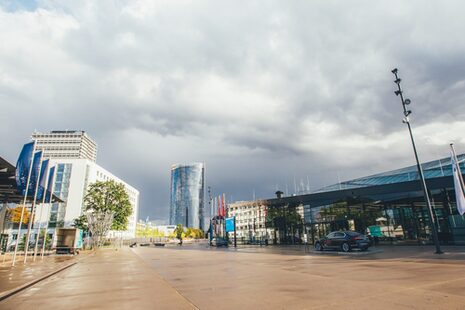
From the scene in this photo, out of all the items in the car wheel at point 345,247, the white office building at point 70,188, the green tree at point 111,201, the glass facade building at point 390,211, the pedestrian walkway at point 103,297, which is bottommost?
the pedestrian walkway at point 103,297

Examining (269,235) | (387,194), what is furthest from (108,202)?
(387,194)

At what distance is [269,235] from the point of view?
139 ft

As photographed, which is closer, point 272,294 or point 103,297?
point 272,294

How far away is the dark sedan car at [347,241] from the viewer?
2064cm

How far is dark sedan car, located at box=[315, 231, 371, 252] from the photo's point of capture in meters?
20.6

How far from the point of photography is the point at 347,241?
20984 millimetres

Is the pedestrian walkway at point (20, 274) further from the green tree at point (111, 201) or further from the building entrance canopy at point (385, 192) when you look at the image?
the green tree at point (111, 201)

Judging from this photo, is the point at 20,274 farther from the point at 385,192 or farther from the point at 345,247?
the point at 385,192

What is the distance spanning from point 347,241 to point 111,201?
43.4m

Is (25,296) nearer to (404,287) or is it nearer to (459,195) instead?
(404,287)

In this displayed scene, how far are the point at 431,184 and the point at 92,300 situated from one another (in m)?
28.4

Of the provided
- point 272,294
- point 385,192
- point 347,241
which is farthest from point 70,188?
point 272,294

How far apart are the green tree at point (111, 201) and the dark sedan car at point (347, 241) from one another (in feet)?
133

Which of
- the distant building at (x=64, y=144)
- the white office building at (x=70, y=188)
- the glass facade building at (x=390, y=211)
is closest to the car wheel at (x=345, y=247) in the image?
the glass facade building at (x=390, y=211)
